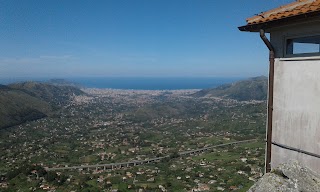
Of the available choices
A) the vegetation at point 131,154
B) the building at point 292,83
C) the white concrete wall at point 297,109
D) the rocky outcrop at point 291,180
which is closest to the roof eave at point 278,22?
the building at point 292,83

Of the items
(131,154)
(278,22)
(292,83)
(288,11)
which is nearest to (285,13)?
(288,11)

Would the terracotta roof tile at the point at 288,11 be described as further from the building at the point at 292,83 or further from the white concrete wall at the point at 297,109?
the white concrete wall at the point at 297,109

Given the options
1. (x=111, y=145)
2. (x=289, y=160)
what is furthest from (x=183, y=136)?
(x=289, y=160)

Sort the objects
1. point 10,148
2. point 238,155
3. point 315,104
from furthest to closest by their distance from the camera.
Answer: point 10,148
point 238,155
point 315,104

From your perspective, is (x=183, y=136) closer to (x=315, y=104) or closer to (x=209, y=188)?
(x=209, y=188)

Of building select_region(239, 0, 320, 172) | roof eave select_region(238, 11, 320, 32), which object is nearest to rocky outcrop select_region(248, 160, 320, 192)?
building select_region(239, 0, 320, 172)

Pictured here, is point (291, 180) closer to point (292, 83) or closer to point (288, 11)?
point (292, 83)

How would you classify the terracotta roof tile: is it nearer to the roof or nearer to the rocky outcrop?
the roof
